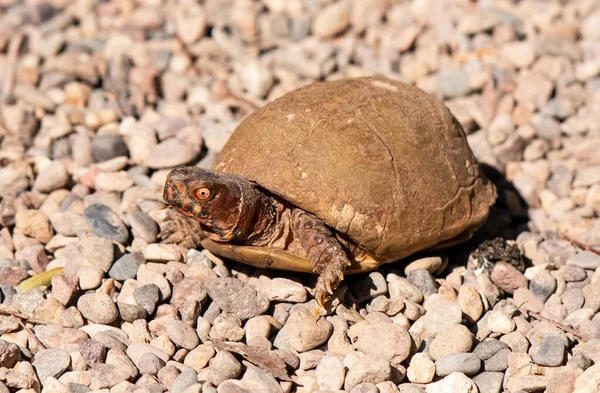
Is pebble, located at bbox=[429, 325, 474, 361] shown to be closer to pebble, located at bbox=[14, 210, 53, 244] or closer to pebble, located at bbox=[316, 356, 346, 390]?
pebble, located at bbox=[316, 356, 346, 390]

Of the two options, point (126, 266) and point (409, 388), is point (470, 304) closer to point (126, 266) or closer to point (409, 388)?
point (409, 388)

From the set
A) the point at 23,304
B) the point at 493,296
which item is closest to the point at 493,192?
the point at 493,296

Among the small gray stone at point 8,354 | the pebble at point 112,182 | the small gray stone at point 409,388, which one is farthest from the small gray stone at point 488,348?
the pebble at point 112,182

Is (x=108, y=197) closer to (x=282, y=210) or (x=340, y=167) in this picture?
(x=282, y=210)

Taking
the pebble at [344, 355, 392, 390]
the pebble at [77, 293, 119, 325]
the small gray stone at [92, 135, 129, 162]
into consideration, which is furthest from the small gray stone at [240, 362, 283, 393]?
the small gray stone at [92, 135, 129, 162]

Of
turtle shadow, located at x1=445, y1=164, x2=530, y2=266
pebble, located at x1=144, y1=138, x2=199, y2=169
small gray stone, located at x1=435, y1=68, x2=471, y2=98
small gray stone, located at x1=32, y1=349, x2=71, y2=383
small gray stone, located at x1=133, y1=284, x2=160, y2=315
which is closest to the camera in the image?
small gray stone, located at x1=32, y1=349, x2=71, y2=383

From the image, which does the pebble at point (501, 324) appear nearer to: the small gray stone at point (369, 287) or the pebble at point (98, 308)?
the small gray stone at point (369, 287)

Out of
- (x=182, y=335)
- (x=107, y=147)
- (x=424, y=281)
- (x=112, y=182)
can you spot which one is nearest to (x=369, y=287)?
(x=424, y=281)
